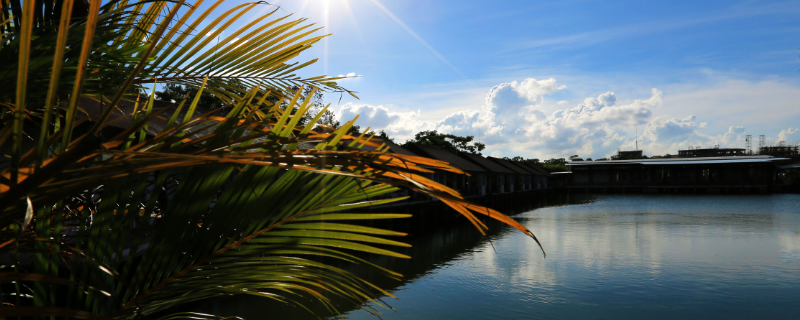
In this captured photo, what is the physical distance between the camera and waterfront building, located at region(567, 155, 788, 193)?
41406 mm

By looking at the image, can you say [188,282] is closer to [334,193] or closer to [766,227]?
[334,193]

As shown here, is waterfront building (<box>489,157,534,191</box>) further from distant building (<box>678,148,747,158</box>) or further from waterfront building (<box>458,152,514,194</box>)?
distant building (<box>678,148,747,158</box>)

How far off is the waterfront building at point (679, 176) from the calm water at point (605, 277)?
102 feet

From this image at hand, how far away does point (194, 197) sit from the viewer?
99cm

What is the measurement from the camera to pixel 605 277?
893 centimetres

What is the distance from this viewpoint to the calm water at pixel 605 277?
23.1ft

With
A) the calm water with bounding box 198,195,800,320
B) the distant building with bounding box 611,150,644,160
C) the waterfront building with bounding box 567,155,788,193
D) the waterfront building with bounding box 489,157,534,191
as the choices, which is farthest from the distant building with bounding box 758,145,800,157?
the calm water with bounding box 198,195,800,320

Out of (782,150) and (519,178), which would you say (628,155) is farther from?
(519,178)

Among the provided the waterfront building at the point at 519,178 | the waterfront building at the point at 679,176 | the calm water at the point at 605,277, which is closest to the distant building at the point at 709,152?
the waterfront building at the point at 679,176

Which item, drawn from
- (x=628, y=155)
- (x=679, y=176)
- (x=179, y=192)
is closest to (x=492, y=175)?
(x=679, y=176)

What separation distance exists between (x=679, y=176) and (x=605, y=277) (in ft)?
143

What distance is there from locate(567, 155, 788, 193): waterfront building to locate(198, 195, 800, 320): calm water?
31.1 m

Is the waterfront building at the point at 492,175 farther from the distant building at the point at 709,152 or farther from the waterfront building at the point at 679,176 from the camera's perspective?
the distant building at the point at 709,152

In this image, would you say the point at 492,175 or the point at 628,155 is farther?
the point at 628,155
